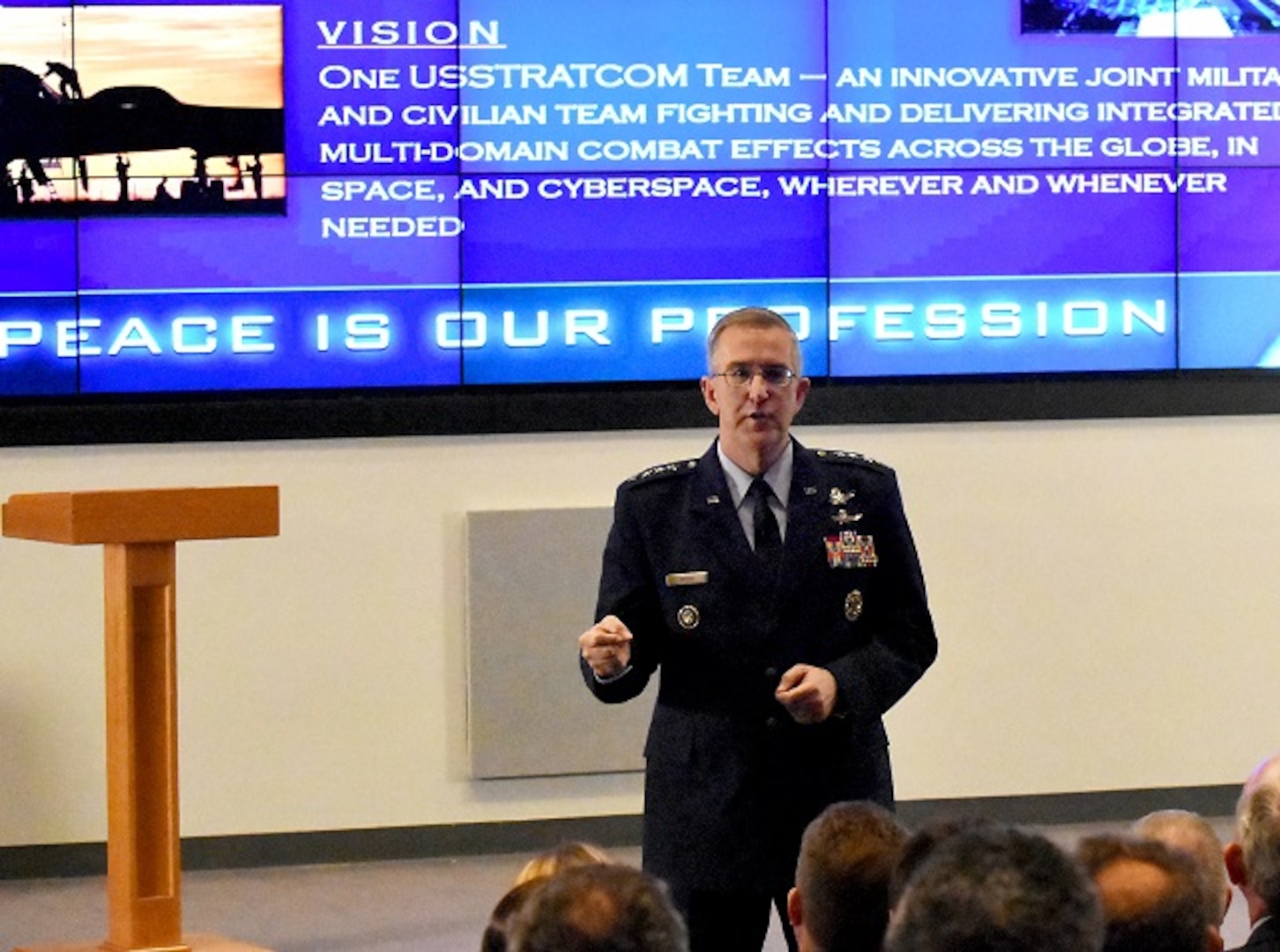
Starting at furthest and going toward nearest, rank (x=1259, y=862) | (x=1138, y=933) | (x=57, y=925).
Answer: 1. (x=57, y=925)
2. (x=1259, y=862)
3. (x=1138, y=933)

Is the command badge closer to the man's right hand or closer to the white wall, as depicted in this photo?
the man's right hand

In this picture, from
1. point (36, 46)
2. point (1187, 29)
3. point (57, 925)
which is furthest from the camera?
point (1187, 29)

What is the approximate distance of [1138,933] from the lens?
2.35 m

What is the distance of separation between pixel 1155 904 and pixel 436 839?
426cm

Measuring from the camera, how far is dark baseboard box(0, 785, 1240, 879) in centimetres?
629

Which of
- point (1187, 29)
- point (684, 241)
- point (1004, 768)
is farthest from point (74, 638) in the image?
point (1187, 29)

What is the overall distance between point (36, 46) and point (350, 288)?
1.07 metres

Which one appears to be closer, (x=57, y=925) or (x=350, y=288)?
(x=57, y=925)

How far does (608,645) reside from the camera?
3.30m

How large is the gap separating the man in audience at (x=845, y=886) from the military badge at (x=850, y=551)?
0.86m

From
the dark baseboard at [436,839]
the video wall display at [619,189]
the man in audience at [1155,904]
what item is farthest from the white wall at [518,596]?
the man in audience at [1155,904]

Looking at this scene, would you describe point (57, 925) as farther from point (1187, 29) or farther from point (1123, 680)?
point (1187, 29)

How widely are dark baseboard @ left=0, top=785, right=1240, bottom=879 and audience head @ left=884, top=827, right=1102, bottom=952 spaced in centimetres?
432

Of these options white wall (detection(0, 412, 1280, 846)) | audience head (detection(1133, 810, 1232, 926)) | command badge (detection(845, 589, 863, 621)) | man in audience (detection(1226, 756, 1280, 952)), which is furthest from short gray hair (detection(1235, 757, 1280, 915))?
white wall (detection(0, 412, 1280, 846))
